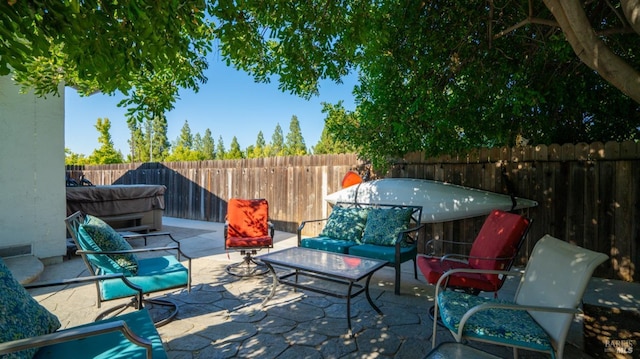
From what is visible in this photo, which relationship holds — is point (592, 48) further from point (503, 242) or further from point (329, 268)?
point (329, 268)

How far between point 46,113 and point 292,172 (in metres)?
4.47

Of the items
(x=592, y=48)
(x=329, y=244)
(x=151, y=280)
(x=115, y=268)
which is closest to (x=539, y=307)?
(x=592, y=48)

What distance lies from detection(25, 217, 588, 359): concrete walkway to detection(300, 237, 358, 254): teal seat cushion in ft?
1.83

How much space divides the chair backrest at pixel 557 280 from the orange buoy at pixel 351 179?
3978 mm

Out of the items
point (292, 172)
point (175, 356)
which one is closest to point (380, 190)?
point (292, 172)

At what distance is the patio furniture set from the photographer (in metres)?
1.59

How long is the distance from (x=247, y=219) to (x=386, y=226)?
220cm

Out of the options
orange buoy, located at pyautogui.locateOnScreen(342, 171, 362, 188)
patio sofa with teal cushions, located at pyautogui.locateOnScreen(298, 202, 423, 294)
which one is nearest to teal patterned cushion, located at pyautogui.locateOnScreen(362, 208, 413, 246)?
patio sofa with teal cushions, located at pyautogui.locateOnScreen(298, 202, 423, 294)

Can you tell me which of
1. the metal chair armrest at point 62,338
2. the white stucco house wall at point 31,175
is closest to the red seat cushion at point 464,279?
the metal chair armrest at point 62,338

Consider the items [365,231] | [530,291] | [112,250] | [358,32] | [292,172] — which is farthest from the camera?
[292,172]

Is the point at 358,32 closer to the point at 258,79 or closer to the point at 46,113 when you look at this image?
the point at 258,79

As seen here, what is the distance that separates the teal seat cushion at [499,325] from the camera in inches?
70.6

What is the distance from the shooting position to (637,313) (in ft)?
7.32

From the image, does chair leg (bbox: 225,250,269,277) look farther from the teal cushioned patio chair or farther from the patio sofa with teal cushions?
the teal cushioned patio chair
